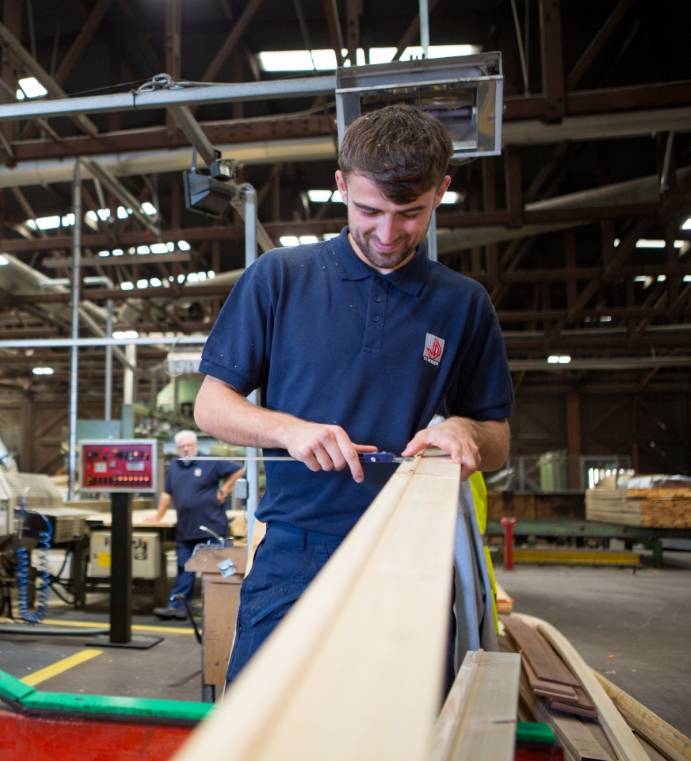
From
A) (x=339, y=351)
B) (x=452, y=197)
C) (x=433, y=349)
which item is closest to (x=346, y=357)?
(x=339, y=351)

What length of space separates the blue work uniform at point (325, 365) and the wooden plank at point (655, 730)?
71.6 inches

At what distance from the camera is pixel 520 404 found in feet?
59.2

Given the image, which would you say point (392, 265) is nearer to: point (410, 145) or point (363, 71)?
point (410, 145)

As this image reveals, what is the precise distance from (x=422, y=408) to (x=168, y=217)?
32.9 feet

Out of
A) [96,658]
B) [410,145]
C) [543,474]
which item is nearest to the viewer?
[410,145]

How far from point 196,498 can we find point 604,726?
160 inches

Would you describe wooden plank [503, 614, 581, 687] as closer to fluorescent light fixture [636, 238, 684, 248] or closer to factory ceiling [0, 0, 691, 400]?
factory ceiling [0, 0, 691, 400]

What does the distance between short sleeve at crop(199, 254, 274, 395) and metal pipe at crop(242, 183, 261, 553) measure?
5.21 feet

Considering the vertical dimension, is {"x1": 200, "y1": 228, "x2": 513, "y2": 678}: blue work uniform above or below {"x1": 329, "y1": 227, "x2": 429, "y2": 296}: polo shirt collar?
below

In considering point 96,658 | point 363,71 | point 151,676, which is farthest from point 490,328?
point 96,658

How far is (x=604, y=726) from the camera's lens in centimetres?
235

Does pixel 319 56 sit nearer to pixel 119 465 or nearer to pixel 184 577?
pixel 119 465

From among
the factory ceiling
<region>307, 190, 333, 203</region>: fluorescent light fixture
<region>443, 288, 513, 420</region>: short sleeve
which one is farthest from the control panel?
<region>307, 190, 333, 203</region>: fluorescent light fixture

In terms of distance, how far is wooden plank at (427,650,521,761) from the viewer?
3.47 ft
